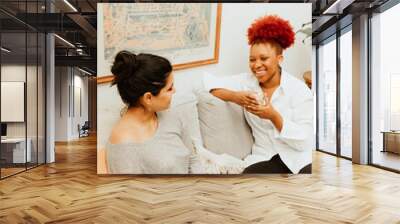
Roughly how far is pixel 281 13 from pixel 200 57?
156 centimetres

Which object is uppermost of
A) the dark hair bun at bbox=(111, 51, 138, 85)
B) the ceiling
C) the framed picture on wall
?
the ceiling

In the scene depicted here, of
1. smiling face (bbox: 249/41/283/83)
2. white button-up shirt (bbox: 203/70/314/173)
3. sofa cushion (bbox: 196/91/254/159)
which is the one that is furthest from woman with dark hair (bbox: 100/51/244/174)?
smiling face (bbox: 249/41/283/83)

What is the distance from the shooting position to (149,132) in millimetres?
6508

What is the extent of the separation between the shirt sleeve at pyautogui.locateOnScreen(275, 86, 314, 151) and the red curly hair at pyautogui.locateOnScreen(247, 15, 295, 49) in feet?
3.05

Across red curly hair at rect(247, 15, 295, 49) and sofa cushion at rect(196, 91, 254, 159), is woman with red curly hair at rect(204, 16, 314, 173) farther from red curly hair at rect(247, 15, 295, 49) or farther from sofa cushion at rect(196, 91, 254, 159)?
sofa cushion at rect(196, 91, 254, 159)

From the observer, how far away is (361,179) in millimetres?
6578

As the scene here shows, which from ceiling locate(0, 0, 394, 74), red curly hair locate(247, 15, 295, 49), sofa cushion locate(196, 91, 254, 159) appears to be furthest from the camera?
ceiling locate(0, 0, 394, 74)

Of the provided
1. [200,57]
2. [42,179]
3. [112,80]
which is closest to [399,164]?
[200,57]

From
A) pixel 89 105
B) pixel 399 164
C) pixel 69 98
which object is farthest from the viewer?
pixel 89 105

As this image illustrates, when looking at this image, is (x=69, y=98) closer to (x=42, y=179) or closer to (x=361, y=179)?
(x=42, y=179)

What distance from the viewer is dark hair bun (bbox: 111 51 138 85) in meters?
6.62

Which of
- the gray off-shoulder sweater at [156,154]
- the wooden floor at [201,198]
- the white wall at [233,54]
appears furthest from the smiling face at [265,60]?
the wooden floor at [201,198]

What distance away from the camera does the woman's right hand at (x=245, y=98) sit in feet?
21.7

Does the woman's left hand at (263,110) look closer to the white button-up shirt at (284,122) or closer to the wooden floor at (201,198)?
the white button-up shirt at (284,122)
